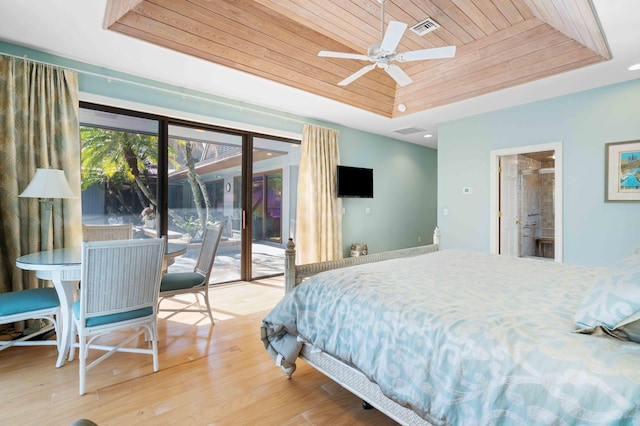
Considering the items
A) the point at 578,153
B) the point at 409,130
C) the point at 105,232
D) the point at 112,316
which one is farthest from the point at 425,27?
the point at 105,232

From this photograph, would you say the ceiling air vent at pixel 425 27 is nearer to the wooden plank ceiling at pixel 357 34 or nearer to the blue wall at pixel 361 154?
the wooden plank ceiling at pixel 357 34

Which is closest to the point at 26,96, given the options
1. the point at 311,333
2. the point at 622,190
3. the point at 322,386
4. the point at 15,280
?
the point at 15,280

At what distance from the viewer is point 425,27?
10.2ft

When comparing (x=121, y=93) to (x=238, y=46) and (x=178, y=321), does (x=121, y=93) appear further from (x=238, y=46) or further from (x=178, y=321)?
(x=178, y=321)

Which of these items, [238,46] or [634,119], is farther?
[634,119]

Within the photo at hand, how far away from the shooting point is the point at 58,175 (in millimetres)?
2623

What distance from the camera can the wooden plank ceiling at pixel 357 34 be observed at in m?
2.68

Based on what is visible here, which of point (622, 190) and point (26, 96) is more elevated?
point (26, 96)

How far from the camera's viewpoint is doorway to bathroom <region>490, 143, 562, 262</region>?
159 inches

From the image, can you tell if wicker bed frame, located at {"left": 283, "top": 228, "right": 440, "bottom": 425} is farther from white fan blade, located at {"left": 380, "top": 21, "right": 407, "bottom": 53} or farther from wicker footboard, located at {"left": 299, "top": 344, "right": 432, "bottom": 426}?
white fan blade, located at {"left": 380, "top": 21, "right": 407, "bottom": 53}

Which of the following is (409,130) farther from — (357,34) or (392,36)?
(392,36)

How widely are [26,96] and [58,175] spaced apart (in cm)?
95

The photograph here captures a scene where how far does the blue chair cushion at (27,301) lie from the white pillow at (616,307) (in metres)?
3.09

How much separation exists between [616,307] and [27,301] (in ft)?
10.7
